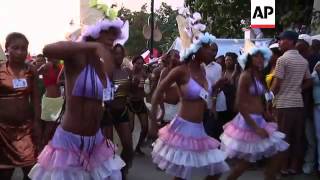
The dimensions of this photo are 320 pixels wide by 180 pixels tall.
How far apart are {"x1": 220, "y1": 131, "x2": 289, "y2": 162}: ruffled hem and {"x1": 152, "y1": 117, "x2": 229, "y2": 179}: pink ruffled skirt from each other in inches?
29.7

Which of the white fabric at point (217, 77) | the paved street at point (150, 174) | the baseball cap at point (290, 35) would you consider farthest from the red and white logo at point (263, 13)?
the paved street at point (150, 174)

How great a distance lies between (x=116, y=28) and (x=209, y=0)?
17.3m

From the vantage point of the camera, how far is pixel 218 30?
74.9ft

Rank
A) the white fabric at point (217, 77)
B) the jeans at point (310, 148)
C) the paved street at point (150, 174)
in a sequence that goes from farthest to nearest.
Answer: the white fabric at point (217, 77), the jeans at point (310, 148), the paved street at point (150, 174)

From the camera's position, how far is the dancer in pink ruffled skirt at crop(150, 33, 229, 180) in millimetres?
5281

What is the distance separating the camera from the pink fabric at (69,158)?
13.4 feet

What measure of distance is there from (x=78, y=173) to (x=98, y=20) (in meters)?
1.13

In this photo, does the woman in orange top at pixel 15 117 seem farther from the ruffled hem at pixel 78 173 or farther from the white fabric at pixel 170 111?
the white fabric at pixel 170 111

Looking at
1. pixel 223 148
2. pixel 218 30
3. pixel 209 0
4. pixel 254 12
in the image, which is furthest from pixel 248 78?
pixel 218 30

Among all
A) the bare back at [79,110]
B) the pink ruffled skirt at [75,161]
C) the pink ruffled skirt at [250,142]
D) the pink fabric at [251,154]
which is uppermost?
the bare back at [79,110]

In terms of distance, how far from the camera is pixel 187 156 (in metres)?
5.30

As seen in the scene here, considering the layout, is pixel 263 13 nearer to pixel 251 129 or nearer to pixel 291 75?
pixel 291 75

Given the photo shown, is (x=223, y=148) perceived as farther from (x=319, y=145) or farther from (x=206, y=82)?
(x=319, y=145)

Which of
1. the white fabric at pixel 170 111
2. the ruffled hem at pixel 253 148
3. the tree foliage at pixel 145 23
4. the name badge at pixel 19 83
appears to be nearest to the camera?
the name badge at pixel 19 83
